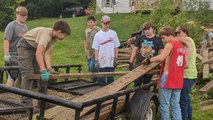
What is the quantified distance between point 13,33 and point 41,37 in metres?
2.04

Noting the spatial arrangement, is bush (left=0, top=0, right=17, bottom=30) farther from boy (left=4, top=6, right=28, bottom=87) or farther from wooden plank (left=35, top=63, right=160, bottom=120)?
wooden plank (left=35, top=63, right=160, bottom=120)

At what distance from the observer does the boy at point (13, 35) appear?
6.77m

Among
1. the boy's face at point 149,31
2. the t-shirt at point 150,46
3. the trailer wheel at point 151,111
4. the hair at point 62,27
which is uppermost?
the hair at point 62,27

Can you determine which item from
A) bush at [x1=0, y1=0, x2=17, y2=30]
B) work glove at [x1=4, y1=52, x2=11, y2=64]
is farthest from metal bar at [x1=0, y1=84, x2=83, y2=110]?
bush at [x1=0, y1=0, x2=17, y2=30]

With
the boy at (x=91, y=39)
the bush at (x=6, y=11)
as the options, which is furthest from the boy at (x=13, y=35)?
the bush at (x=6, y=11)

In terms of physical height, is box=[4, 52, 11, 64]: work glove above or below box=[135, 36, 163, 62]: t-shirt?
below

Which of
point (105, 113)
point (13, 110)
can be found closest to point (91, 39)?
point (105, 113)

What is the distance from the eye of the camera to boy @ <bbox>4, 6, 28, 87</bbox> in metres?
6.77

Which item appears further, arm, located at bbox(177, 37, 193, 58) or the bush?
the bush

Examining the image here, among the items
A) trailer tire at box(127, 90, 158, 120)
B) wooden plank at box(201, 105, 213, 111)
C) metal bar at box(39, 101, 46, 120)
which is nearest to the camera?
metal bar at box(39, 101, 46, 120)

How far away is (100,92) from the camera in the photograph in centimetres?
494

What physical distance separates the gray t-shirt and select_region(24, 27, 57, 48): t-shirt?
1548 mm

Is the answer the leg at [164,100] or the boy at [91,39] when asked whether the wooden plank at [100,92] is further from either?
the boy at [91,39]

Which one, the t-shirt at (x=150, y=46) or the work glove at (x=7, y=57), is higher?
the t-shirt at (x=150, y=46)
